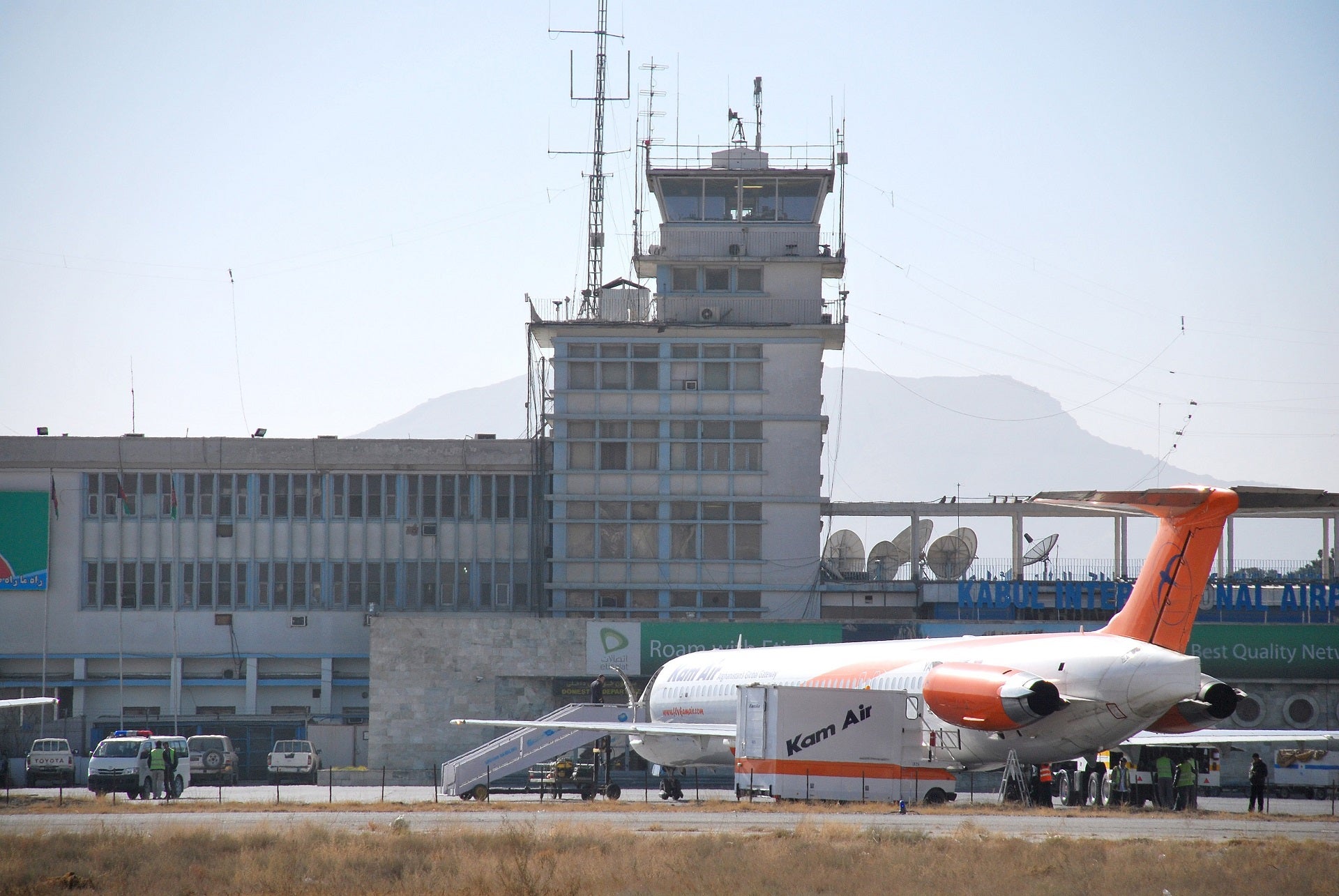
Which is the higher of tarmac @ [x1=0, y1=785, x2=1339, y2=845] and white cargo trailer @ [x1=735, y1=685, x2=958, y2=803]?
white cargo trailer @ [x1=735, y1=685, x2=958, y2=803]

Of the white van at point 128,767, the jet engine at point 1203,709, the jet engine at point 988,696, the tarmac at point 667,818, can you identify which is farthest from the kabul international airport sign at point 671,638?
the jet engine at point 1203,709

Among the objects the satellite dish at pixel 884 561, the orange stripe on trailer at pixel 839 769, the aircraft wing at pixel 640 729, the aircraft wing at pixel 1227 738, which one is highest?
the satellite dish at pixel 884 561

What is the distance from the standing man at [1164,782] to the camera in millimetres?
34344

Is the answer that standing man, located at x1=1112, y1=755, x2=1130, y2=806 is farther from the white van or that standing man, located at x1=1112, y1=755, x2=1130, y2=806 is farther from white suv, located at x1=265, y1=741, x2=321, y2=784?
white suv, located at x1=265, y1=741, x2=321, y2=784

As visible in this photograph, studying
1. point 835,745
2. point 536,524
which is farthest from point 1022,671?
point 536,524

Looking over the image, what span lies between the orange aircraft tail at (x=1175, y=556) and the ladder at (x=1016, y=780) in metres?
3.71

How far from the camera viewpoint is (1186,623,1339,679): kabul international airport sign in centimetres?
5191

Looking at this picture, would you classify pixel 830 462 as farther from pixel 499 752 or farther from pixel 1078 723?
pixel 1078 723

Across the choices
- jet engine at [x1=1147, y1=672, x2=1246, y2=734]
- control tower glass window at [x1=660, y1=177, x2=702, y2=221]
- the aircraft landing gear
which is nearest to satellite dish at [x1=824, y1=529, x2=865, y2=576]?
control tower glass window at [x1=660, y1=177, x2=702, y2=221]

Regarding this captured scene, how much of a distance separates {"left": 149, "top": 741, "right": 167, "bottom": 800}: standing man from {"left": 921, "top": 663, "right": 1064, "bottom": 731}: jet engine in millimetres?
20262

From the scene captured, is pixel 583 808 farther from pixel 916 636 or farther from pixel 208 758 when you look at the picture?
pixel 916 636

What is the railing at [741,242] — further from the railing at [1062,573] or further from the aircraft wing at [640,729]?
the aircraft wing at [640,729]

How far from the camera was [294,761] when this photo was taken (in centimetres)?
5212

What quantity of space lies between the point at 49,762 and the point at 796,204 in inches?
1430
